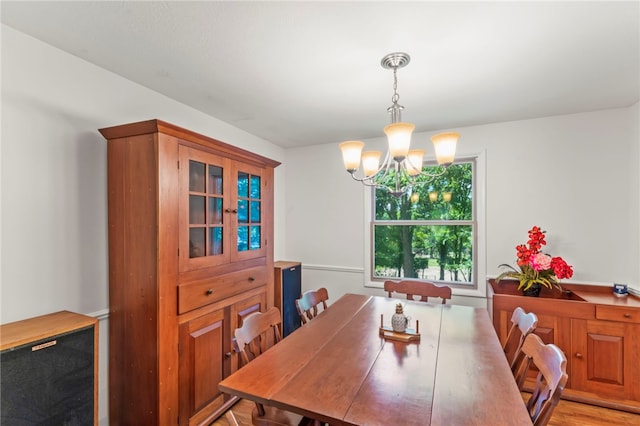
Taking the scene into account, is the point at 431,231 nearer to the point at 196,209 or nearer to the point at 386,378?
the point at 386,378

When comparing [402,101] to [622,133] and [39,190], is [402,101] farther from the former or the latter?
[39,190]

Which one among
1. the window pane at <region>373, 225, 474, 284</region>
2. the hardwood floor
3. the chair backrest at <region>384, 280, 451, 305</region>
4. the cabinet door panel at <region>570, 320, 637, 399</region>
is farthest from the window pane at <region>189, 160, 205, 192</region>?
the cabinet door panel at <region>570, 320, 637, 399</region>

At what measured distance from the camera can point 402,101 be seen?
2529 mm

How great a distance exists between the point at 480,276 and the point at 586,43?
7.27 ft

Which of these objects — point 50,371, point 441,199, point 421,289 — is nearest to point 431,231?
point 441,199

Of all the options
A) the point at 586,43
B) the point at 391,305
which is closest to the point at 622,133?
the point at 586,43

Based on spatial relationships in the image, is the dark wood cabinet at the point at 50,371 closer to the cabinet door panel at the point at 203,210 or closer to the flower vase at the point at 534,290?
the cabinet door panel at the point at 203,210

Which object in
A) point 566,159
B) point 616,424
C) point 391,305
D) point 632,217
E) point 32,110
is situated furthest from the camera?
point 566,159

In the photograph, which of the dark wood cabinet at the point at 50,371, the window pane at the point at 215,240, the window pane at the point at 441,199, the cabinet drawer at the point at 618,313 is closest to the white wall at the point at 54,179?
the dark wood cabinet at the point at 50,371

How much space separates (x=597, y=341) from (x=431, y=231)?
64.5 inches

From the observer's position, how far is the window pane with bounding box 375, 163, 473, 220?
3.32m

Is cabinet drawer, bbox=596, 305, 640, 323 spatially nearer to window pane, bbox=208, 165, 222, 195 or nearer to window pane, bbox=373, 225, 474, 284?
window pane, bbox=373, 225, 474, 284

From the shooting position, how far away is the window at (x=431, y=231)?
3311mm

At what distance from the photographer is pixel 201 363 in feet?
6.69
